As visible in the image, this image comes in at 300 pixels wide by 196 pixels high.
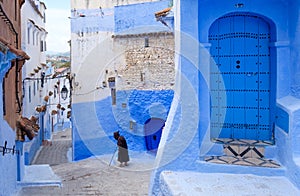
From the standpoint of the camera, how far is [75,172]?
1159cm

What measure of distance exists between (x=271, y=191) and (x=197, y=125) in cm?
167

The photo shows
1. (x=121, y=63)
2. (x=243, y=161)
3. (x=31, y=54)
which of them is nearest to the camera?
(x=243, y=161)

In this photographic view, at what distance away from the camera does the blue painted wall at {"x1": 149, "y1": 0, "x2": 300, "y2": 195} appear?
19.8 feet

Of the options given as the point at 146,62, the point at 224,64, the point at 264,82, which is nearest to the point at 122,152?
the point at 146,62

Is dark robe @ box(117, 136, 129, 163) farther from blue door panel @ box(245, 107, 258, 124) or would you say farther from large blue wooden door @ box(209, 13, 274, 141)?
blue door panel @ box(245, 107, 258, 124)

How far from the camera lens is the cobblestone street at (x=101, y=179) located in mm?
9250

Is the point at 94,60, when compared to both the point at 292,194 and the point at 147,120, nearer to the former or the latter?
the point at 147,120

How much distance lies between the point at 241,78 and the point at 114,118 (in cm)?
1000

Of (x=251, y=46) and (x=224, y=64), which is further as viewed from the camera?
(x=224, y=64)

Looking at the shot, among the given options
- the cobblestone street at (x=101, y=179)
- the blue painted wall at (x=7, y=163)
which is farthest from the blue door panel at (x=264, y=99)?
the blue painted wall at (x=7, y=163)

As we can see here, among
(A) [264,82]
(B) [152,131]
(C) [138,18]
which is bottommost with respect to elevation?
(B) [152,131]

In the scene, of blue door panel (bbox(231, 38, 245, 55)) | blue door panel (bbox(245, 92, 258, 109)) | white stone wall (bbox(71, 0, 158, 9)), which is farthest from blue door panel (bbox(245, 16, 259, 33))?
white stone wall (bbox(71, 0, 158, 9))

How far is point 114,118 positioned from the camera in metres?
16.0

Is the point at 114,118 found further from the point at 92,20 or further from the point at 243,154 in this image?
the point at 243,154
